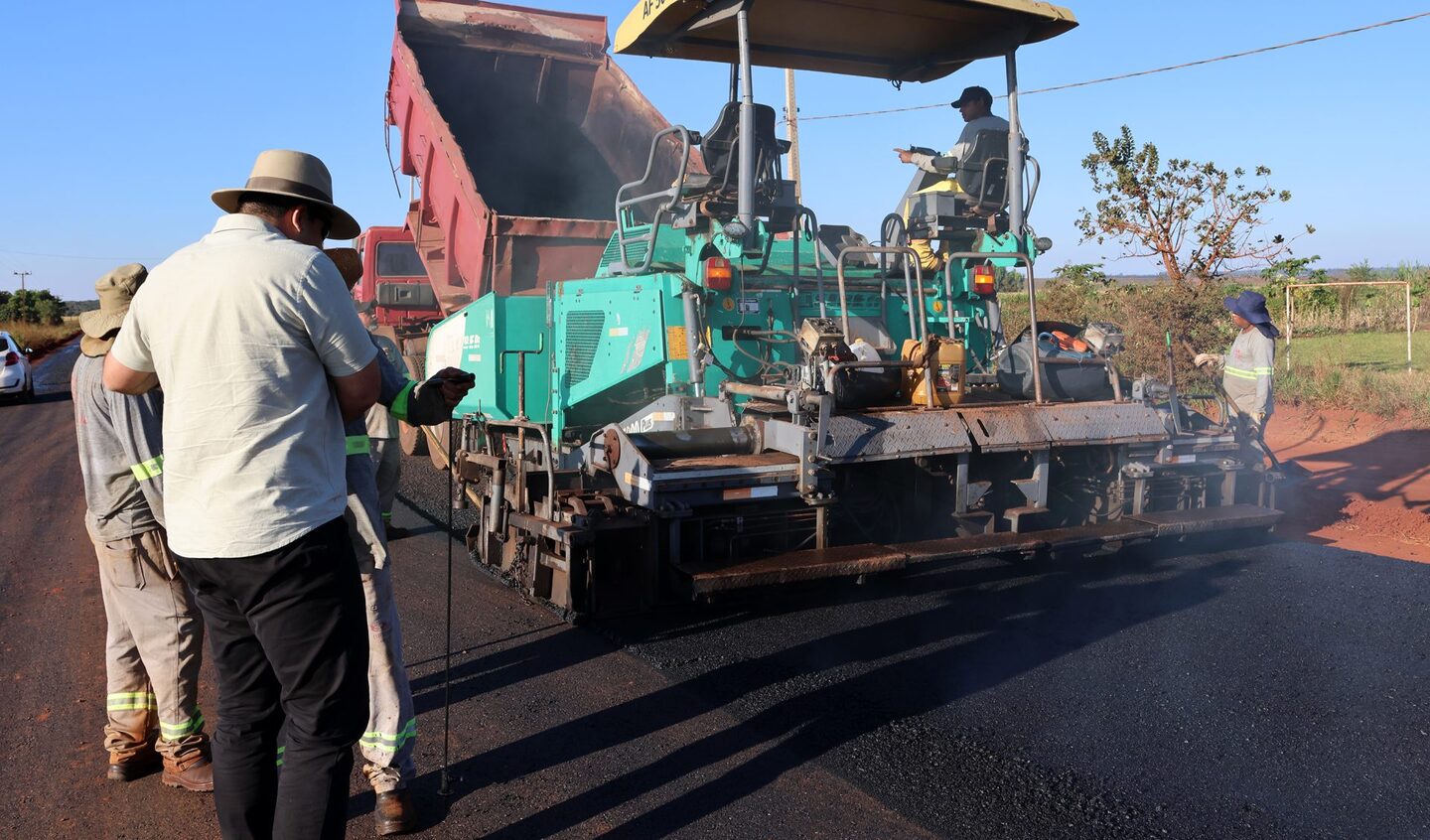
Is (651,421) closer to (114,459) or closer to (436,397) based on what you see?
(114,459)

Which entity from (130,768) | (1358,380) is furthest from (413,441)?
(1358,380)

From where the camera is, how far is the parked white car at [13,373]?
1844 cm

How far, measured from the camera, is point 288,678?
2449 mm

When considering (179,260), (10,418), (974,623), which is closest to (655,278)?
(974,623)

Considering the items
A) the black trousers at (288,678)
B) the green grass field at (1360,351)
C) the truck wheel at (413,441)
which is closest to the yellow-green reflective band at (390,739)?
the black trousers at (288,678)

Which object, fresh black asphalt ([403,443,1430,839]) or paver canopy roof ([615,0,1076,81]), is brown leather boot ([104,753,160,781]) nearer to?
fresh black asphalt ([403,443,1430,839])

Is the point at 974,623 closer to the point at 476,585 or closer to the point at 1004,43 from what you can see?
the point at 476,585

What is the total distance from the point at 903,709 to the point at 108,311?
3081mm

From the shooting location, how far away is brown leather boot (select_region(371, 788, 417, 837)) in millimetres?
3186

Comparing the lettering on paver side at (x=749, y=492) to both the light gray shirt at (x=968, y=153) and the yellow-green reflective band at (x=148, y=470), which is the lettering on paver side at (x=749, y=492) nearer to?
the yellow-green reflective band at (x=148, y=470)

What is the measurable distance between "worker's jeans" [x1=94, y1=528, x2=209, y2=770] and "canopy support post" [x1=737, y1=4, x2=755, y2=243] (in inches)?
129

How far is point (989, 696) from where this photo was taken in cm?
424

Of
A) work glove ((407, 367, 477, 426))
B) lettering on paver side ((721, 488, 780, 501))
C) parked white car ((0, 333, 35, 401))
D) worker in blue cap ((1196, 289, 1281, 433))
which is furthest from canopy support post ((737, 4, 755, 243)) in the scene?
parked white car ((0, 333, 35, 401))

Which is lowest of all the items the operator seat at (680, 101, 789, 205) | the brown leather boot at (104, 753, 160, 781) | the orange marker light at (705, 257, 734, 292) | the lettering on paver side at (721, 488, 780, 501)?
the brown leather boot at (104, 753, 160, 781)
